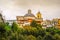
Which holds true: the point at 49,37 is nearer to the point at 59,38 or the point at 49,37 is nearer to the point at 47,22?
the point at 59,38

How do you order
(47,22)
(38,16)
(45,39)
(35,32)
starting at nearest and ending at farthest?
(45,39) < (35,32) < (47,22) < (38,16)

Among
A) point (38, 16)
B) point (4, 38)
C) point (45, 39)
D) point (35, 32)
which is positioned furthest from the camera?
point (38, 16)

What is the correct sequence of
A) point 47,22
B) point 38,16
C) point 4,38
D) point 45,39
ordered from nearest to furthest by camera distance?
point 4,38 < point 45,39 < point 47,22 < point 38,16

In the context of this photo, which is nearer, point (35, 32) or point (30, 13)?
point (35, 32)

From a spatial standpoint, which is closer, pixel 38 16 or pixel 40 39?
pixel 40 39

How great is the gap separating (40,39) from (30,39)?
24.5 inches

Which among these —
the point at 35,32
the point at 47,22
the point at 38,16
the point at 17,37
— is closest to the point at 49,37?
→ the point at 17,37

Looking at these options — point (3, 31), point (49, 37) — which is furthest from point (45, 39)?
point (3, 31)

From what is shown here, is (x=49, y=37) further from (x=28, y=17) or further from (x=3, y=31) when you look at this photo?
(x=28, y=17)

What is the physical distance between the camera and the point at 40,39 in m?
9.48

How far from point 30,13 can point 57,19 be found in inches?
91.2

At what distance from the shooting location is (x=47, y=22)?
70.9ft

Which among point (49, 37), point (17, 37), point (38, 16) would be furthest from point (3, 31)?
point (38, 16)

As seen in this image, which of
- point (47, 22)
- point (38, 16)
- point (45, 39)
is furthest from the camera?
point (38, 16)
